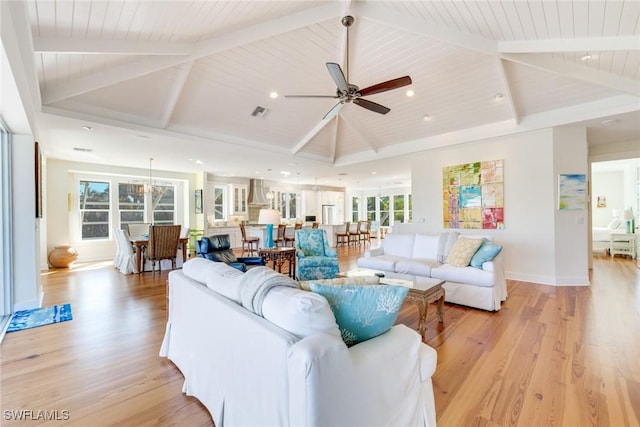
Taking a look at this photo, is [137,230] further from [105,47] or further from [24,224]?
[105,47]

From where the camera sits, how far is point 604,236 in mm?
7562

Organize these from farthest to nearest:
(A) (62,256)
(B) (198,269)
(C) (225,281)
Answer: (A) (62,256) → (B) (198,269) → (C) (225,281)

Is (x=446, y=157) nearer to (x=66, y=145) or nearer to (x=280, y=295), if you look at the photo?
(x=280, y=295)

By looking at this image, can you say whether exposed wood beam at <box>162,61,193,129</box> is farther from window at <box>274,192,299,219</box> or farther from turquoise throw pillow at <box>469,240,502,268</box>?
window at <box>274,192,299,219</box>

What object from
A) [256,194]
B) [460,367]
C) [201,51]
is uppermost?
[201,51]

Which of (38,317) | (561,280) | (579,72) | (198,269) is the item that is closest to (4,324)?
(38,317)

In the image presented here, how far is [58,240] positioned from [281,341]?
8.41m

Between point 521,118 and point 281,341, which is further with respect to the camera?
point 521,118

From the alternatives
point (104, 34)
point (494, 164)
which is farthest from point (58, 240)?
point (494, 164)

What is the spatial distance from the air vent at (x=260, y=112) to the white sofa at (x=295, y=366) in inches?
157

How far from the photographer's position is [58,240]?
686 cm

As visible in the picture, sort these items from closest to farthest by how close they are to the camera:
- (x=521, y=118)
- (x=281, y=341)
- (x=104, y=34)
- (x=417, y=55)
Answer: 1. (x=281, y=341)
2. (x=104, y=34)
3. (x=417, y=55)
4. (x=521, y=118)

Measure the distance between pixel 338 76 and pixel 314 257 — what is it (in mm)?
2942

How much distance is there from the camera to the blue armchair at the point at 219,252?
4.21 m
